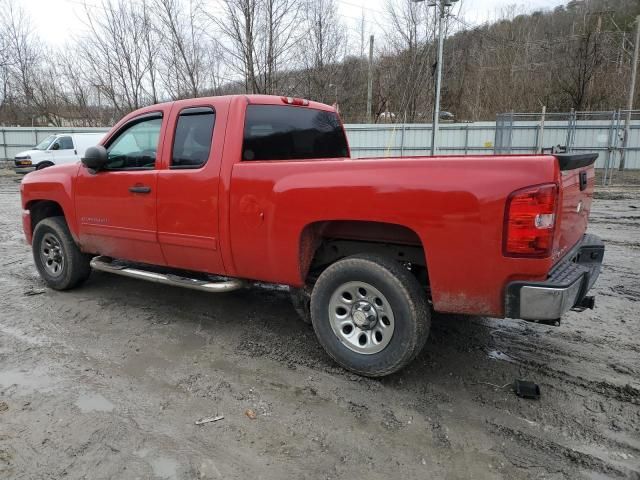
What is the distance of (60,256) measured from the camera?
17.8ft

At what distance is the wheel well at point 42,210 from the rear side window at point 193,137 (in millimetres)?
2301

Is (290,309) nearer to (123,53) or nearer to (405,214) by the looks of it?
(405,214)

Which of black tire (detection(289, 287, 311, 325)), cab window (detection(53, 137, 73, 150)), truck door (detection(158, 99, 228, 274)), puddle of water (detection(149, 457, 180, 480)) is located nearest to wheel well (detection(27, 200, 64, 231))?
truck door (detection(158, 99, 228, 274))

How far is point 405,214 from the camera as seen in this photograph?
2924 millimetres

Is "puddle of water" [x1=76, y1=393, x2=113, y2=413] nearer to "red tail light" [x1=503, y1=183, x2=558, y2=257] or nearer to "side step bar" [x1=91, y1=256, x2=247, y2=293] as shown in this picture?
"side step bar" [x1=91, y1=256, x2=247, y2=293]

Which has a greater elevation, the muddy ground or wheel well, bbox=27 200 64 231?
wheel well, bbox=27 200 64 231

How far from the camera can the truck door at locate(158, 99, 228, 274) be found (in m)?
3.83

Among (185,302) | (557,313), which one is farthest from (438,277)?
(185,302)

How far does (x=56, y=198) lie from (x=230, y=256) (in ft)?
8.52

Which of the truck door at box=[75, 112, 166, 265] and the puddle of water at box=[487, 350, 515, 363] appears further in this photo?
the truck door at box=[75, 112, 166, 265]

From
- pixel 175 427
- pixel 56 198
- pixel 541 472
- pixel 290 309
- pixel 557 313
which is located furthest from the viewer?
pixel 56 198

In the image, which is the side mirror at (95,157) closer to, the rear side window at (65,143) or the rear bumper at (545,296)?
the rear bumper at (545,296)

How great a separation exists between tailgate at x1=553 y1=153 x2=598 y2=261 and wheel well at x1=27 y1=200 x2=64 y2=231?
521 centimetres

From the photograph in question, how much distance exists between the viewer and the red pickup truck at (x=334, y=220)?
2680 millimetres
